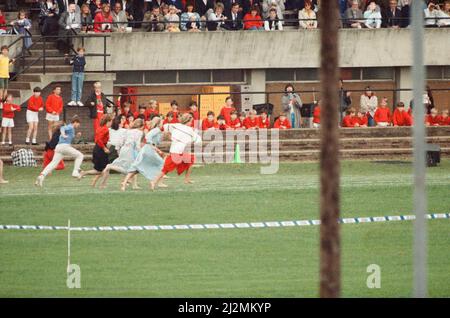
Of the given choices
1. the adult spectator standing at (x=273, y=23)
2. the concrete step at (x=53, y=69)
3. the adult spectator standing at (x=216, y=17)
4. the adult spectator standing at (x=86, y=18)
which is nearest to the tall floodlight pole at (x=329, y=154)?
the concrete step at (x=53, y=69)

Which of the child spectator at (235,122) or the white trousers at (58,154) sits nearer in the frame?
the white trousers at (58,154)

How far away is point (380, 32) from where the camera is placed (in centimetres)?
4212

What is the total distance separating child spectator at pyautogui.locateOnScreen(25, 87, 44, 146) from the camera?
35594mm

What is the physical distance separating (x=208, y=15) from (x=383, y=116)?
6.64 m

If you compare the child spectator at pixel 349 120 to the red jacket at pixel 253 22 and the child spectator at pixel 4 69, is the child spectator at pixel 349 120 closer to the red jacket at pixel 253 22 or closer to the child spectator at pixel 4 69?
the red jacket at pixel 253 22

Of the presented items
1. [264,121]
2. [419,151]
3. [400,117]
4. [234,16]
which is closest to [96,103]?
→ [264,121]

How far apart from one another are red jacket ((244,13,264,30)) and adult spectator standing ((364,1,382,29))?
11.1ft

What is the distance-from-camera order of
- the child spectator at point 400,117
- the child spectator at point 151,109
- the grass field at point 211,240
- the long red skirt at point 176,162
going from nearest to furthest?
the grass field at point 211,240 < the long red skirt at point 176,162 < the child spectator at point 151,109 < the child spectator at point 400,117

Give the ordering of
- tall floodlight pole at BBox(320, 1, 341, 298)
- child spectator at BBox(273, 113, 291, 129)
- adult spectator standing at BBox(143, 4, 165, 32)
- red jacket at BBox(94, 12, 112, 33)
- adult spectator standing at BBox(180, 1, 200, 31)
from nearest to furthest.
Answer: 1. tall floodlight pole at BBox(320, 1, 341, 298)
2. child spectator at BBox(273, 113, 291, 129)
3. red jacket at BBox(94, 12, 112, 33)
4. adult spectator standing at BBox(143, 4, 165, 32)
5. adult spectator standing at BBox(180, 1, 200, 31)

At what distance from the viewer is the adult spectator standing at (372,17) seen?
138ft

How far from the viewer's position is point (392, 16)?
42.4m

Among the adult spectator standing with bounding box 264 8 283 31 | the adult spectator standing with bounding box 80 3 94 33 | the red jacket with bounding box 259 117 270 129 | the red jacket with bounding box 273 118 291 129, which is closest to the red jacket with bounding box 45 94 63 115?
the adult spectator standing with bounding box 80 3 94 33

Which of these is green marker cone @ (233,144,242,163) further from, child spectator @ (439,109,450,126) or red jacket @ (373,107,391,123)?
child spectator @ (439,109,450,126)
